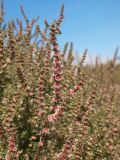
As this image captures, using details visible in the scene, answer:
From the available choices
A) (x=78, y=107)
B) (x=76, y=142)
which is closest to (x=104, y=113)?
(x=78, y=107)

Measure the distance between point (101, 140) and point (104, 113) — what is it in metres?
0.82

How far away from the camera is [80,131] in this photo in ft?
18.1

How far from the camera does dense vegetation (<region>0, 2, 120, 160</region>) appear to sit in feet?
16.1

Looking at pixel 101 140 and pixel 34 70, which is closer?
pixel 101 140

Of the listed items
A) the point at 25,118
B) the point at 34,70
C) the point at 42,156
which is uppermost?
the point at 34,70

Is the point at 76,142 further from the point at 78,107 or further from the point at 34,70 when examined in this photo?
the point at 34,70

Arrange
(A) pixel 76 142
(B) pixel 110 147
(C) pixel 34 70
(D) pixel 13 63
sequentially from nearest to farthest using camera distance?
(A) pixel 76 142 < (B) pixel 110 147 < (C) pixel 34 70 < (D) pixel 13 63

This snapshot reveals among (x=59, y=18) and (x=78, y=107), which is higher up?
(x=59, y=18)

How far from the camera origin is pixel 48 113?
6055 mm

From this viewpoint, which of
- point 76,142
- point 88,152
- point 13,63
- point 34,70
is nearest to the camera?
point 76,142

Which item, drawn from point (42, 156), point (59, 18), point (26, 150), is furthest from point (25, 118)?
point (59, 18)

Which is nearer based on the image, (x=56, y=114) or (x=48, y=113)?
(x=56, y=114)

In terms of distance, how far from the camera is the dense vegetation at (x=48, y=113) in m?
4.91

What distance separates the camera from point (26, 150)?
6301mm
